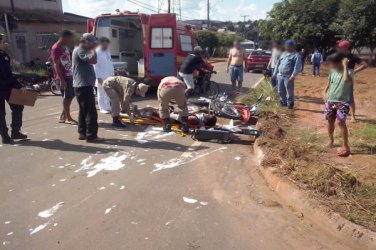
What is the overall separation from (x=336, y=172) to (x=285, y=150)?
3.92 ft

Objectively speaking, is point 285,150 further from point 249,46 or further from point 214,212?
point 249,46

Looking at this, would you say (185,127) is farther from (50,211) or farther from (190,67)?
(50,211)

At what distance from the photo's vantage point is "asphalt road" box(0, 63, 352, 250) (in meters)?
3.60

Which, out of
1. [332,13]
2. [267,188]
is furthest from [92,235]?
[332,13]

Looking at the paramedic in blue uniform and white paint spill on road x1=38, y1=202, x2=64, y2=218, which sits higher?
the paramedic in blue uniform

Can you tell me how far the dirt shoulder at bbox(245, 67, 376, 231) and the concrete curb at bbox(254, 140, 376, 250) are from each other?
0.07m

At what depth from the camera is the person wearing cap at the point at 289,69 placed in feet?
29.7

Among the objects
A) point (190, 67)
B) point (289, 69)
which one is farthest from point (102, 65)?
point (289, 69)

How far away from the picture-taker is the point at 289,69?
9.20 meters

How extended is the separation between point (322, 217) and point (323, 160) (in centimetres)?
182

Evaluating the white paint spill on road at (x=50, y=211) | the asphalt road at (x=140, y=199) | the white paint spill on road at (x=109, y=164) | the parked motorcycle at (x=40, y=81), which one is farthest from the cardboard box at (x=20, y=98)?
the parked motorcycle at (x=40, y=81)

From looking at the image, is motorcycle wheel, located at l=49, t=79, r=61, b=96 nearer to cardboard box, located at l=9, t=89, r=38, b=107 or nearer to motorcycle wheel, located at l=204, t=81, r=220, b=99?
motorcycle wheel, located at l=204, t=81, r=220, b=99

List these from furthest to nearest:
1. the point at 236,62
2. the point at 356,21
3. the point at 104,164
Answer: the point at 356,21 < the point at 236,62 < the point at 104,164

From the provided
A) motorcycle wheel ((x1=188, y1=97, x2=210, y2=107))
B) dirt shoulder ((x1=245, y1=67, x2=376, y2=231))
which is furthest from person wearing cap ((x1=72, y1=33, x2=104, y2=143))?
motorcycle wheel ((x1=188, y1=97, x2=210, y2=107))
